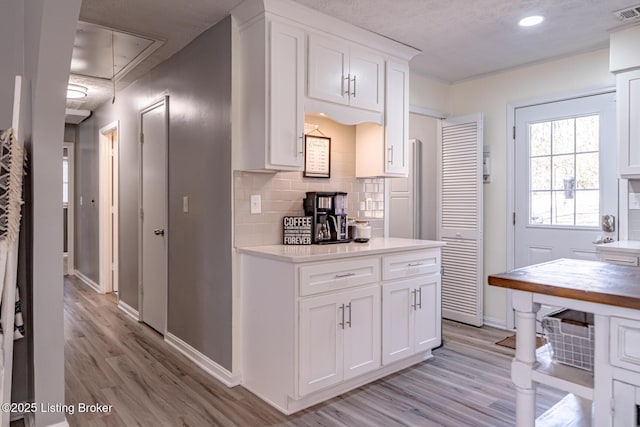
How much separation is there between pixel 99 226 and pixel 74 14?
3.96 metres

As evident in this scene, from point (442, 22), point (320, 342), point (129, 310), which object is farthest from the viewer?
point (129, 310)

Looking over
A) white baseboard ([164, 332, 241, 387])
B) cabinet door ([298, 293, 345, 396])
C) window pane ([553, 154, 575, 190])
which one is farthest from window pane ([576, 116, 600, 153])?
white baseboard ([164, 332, 241, 387])

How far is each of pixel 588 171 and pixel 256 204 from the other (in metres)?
2.80

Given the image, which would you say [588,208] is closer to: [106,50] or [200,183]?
[200,183]

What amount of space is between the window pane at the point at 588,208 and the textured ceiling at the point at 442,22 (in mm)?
1208

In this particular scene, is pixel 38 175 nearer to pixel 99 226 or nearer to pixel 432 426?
pixel 432 426

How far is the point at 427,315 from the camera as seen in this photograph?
3156 mm

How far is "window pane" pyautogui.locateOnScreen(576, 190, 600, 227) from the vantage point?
137 inches

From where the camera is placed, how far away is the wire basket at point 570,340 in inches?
61.4

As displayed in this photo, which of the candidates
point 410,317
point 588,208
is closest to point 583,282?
point 410,317

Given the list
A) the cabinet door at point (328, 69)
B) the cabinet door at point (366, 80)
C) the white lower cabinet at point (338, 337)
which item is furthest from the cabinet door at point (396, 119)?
the white lower cabinet at point (338, 337)

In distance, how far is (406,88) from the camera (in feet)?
11.2

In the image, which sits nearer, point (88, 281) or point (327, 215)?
point (327, 215)

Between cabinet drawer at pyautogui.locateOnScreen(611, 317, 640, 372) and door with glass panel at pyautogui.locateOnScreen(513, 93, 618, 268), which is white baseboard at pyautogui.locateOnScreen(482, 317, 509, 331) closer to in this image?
door with glass panel at pyautogui.locateOnScreen(513, 93, 618, 268)
